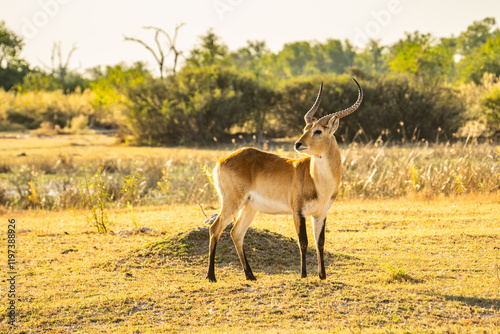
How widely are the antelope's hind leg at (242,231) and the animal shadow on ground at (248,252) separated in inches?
19.3

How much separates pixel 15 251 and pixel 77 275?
1892 mm

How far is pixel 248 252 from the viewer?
8.47 metres

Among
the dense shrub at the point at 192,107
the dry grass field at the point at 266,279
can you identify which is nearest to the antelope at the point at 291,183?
the dry grass field at the point at 266,279

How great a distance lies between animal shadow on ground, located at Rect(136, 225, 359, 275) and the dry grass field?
0.05 feet

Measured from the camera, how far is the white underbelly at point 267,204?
7.10 metres

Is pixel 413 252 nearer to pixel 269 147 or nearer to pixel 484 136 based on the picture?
pixel 269 147

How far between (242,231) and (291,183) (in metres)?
0.95

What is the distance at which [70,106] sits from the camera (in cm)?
3866

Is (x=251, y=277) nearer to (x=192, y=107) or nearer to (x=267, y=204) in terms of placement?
(x=267, y=204)

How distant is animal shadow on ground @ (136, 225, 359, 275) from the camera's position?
8.21 meters

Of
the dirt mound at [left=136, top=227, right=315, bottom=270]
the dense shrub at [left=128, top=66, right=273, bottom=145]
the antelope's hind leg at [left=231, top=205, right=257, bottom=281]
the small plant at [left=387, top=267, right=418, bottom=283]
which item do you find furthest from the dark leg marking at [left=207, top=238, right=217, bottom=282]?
the dense shrub at [left=128, top=66, right=273, bottom=145]

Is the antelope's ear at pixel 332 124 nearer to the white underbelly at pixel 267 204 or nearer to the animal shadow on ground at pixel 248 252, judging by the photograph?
the white underbelly at pixel 267 204

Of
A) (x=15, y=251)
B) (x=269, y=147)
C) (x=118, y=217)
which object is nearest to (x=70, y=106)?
(x=269, y=147)

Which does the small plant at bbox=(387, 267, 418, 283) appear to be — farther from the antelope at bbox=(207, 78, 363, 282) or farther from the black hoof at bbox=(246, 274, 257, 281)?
the black hoof at bbox=(246, 274, 257, 281)
